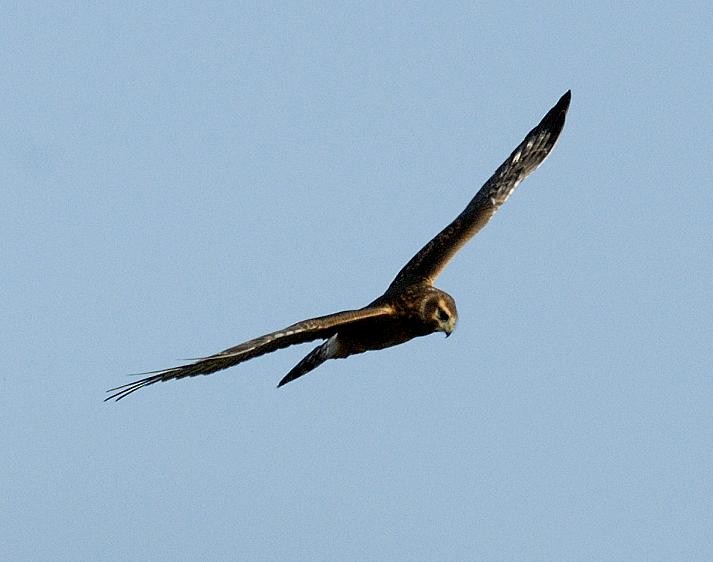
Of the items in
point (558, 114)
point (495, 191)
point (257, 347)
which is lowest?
point (257, 347)

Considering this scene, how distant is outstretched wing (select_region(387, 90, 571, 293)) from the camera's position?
57.6ft

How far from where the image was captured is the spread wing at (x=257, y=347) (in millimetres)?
13086

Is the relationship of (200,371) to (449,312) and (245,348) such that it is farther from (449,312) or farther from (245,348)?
(449,312)

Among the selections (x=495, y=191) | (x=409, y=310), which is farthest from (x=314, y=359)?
(x=495, y=191)

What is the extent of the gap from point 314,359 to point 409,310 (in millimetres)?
1114

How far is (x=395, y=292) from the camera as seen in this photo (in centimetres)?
1639

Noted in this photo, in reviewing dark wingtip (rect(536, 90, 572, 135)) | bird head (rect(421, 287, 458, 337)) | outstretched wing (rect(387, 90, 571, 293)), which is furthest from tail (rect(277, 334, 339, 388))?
dark wingtip (rect(536, 90, 572, 135))

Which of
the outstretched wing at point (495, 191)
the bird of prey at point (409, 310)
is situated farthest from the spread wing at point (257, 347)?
the outstretched wing at point (495, 191)

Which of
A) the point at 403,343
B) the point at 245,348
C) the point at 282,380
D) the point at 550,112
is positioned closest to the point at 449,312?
the point at 403,343

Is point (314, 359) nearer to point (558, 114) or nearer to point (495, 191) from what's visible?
point (495, 191)

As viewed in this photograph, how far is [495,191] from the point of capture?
19062 mm

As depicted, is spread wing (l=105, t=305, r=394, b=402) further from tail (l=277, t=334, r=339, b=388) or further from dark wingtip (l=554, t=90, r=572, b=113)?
dark wingtip (l=554, t=90, r=572, b=113)

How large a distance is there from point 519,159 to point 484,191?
608mm

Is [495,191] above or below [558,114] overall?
below
